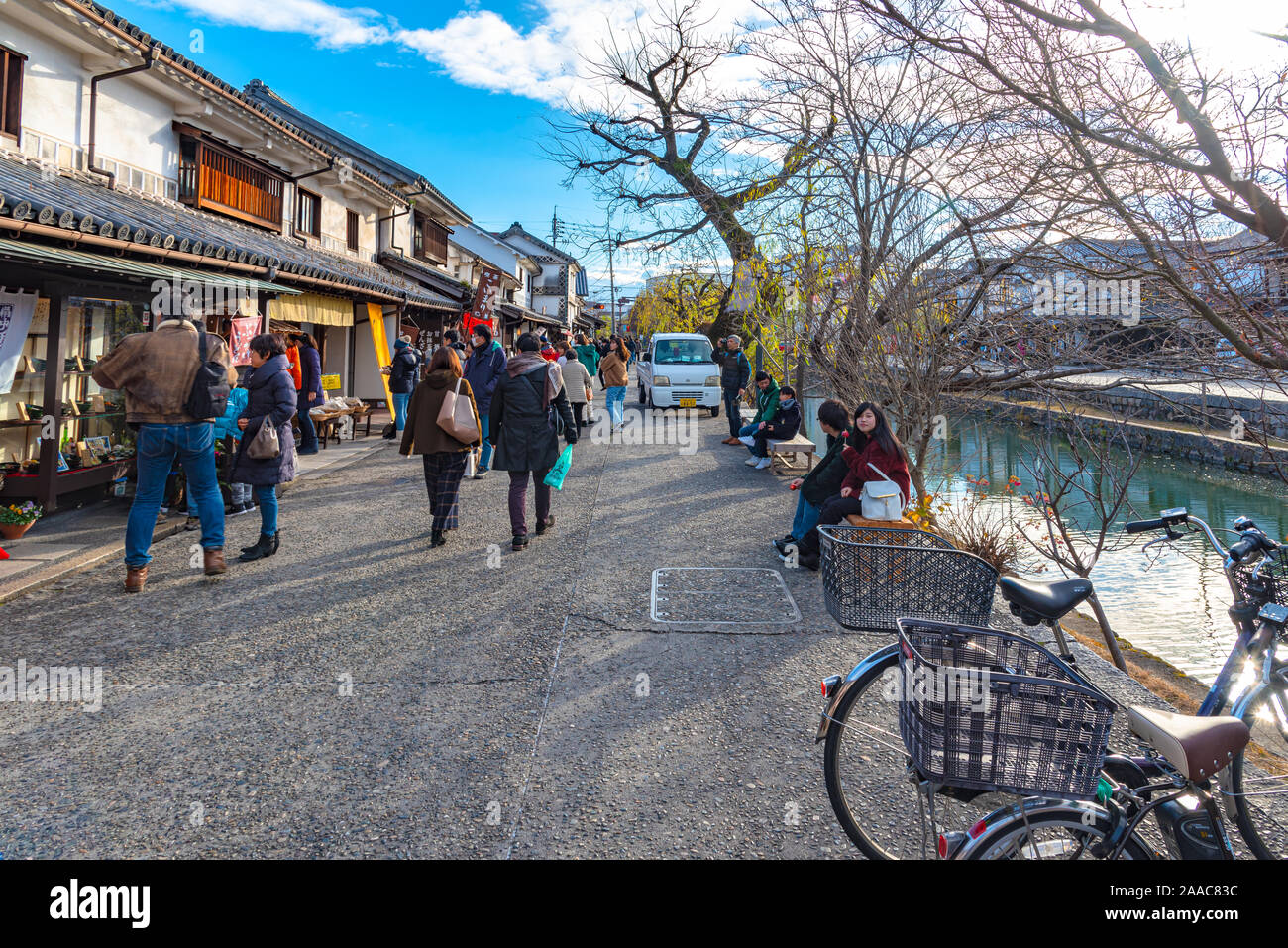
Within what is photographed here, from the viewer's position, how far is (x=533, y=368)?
6.77 m

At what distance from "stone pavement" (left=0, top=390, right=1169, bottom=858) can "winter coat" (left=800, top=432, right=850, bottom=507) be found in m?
0.64

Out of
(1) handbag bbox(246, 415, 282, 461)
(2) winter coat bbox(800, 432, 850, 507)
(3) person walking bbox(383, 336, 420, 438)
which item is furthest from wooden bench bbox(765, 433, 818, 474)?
(1) handbag bbox(246, 415, 282, 461)

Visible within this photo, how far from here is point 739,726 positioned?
3.57 m

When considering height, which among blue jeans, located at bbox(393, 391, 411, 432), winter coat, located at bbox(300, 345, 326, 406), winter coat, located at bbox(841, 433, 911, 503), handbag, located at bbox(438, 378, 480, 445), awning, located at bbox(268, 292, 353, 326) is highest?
awning, located at bbox(268, 292, 353, 326)

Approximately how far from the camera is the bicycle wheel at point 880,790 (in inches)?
99.7

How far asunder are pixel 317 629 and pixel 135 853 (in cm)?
222

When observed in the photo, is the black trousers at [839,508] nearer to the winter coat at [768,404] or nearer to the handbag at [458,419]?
the handbag at [458,419]

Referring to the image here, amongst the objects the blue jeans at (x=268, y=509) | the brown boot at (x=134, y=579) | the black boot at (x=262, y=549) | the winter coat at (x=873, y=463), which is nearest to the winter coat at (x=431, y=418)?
the blue jeans at (x=268, y=509)

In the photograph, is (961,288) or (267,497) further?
(961,288)

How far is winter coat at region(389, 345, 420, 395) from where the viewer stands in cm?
1270

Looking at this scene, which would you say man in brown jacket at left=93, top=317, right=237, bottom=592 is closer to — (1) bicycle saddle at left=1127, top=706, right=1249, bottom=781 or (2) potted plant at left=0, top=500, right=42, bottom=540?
(2) potted plant at left=0, top=500, right=42, bottom=540
